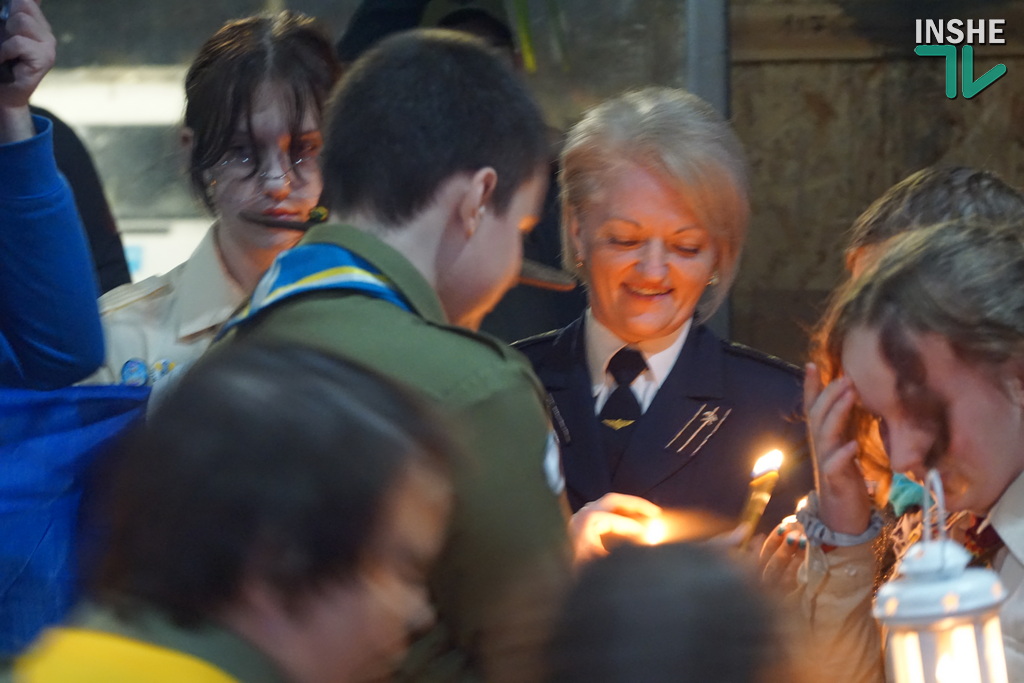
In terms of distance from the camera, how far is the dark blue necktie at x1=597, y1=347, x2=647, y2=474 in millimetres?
2471

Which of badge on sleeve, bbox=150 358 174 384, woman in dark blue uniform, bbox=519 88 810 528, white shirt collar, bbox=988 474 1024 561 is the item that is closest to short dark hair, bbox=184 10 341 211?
badge on sleeve, bbox=150 358 174 384

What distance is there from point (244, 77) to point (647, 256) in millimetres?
820

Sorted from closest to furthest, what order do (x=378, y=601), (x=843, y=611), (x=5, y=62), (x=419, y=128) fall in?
(x=378, y=601)
(x=419, y=128)
(x=843, y=611)
(x=5, y=62)

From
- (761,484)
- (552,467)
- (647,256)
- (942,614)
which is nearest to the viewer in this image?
(942,614)

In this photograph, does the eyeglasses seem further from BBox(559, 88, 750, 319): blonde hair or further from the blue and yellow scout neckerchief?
the blue and yellow scout neckerchief

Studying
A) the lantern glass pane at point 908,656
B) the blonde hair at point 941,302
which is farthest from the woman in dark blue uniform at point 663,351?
the lantern glass pane at point 908,656

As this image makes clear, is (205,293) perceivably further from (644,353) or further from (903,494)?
(903,494)

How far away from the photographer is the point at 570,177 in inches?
→ 103

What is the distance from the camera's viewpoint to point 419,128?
1741mm

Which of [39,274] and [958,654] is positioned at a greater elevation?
[39,274]

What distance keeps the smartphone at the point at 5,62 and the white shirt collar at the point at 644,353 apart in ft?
3.69

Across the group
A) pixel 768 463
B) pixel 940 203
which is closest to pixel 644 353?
pixel 768 463

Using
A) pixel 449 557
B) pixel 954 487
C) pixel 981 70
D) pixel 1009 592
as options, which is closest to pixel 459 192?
pixel 449 557

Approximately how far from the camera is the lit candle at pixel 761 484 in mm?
2338
